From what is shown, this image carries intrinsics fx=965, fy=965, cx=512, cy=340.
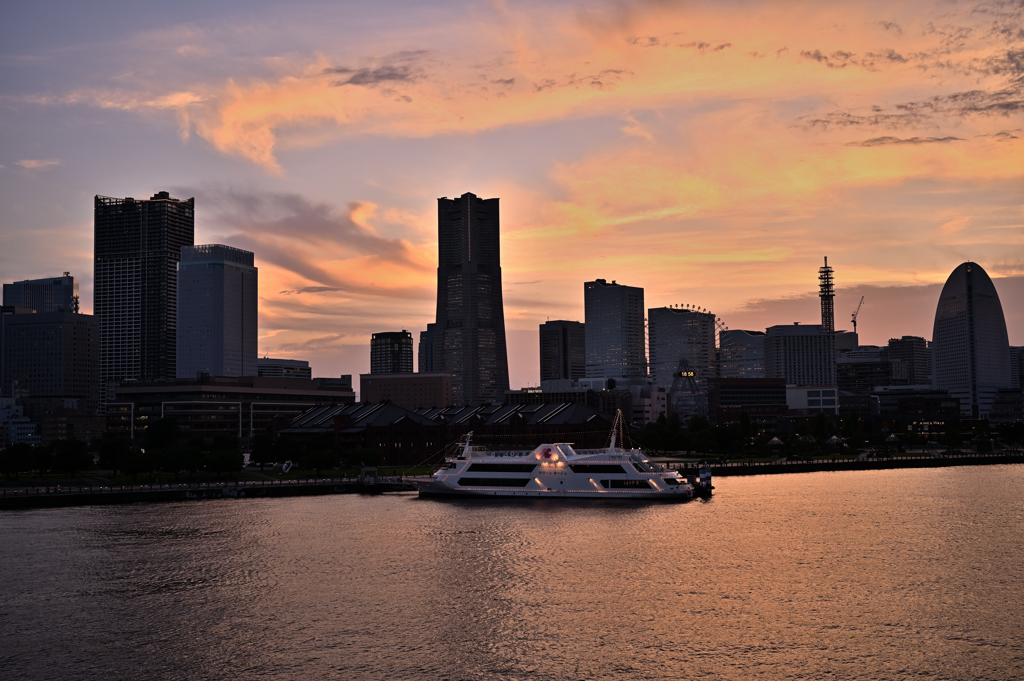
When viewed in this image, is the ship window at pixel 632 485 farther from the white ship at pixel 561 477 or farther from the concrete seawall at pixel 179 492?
the concrete seawall at pixel 179 492

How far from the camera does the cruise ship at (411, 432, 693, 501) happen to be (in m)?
120

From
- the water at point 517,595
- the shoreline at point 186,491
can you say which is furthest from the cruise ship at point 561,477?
the shoreline at point 186,491

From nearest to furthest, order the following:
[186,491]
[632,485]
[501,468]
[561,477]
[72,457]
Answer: [632,485] < [561,477] < [501,468] < [186,491] < [72,457]

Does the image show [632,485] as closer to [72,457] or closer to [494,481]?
[494,481]

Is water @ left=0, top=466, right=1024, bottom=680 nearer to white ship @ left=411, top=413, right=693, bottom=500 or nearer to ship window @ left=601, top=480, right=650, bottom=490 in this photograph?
ship window @ left=601, top=480, right=650, bottom=490

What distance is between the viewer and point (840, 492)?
134625 millimetres

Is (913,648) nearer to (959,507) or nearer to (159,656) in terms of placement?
(159,656)

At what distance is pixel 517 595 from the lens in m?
66.6

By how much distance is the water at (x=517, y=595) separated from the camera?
172ft

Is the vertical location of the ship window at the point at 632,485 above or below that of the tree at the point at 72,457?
below

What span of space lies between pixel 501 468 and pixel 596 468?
13.2 metres

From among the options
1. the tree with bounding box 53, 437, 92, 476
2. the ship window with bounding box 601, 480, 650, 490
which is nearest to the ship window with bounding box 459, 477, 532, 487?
the ship window with bounding box 601, 480, 650, 490

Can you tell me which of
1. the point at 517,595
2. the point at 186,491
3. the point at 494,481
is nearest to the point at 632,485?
the point at 494,481

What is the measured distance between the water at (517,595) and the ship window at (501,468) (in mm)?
17563
